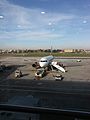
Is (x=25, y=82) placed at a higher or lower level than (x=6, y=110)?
lower

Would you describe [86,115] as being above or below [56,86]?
above

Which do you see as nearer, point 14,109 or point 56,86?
point 14,109

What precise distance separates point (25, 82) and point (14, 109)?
6672 millimetres

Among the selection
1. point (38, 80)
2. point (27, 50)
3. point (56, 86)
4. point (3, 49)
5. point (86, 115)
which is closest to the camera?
point (86, 115)

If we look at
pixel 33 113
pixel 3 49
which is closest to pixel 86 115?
pixel 33 113

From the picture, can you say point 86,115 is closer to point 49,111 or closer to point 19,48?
point 49,111

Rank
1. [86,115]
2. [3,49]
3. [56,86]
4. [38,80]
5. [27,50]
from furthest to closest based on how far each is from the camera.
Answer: [38,80]
[56,86]
[27,50]
[3,49]
[86,115]

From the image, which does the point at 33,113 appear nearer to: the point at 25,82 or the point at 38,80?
the point at 25,82

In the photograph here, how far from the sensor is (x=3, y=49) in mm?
2236

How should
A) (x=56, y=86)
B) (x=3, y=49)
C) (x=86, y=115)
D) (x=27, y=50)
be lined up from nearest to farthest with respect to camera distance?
(x=86, y=115) → (x=3, y=49) → (x=27, y=50) → (x=56, y=86)

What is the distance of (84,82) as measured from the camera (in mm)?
7289

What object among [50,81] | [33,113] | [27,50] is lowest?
[50,81]

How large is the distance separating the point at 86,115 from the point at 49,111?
13 cm

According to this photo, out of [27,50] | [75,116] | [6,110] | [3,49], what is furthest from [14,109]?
[27,50]
